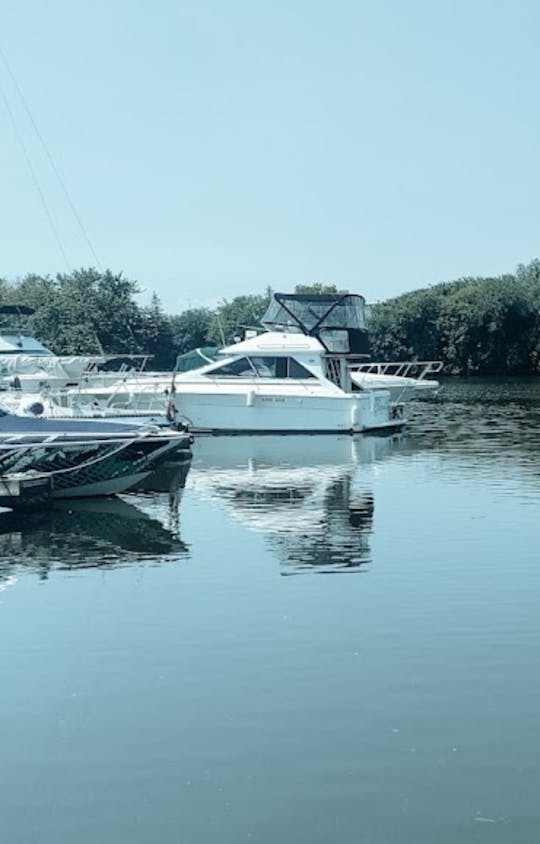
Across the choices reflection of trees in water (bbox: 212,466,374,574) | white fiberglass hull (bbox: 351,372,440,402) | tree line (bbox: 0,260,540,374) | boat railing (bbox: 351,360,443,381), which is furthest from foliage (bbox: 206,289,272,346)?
reflection of trees in water (bbox: 212,466,374,574)

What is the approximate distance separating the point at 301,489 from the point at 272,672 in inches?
582

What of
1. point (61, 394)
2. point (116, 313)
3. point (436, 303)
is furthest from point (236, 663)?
point (436, 303)

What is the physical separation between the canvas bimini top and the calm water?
66.7 ft

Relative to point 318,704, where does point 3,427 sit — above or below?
above

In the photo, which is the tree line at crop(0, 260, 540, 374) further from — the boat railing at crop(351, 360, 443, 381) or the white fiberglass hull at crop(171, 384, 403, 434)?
the white fiberglass hull at crop(171, 384, 403, 434)

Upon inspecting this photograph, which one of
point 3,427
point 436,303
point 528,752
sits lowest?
point 528,752

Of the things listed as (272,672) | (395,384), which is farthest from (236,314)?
(272,672)

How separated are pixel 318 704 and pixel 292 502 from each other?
13.7 meters

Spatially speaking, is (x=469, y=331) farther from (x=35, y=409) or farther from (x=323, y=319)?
(x=35, y=409)

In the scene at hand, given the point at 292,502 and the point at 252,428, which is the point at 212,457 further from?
the point at 292,502

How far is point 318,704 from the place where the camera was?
462 inches

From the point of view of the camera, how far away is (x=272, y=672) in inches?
504

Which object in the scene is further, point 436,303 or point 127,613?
point 436,303

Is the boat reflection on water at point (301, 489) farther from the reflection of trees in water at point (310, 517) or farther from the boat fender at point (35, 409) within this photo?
the boat fender at point (35, 409)
